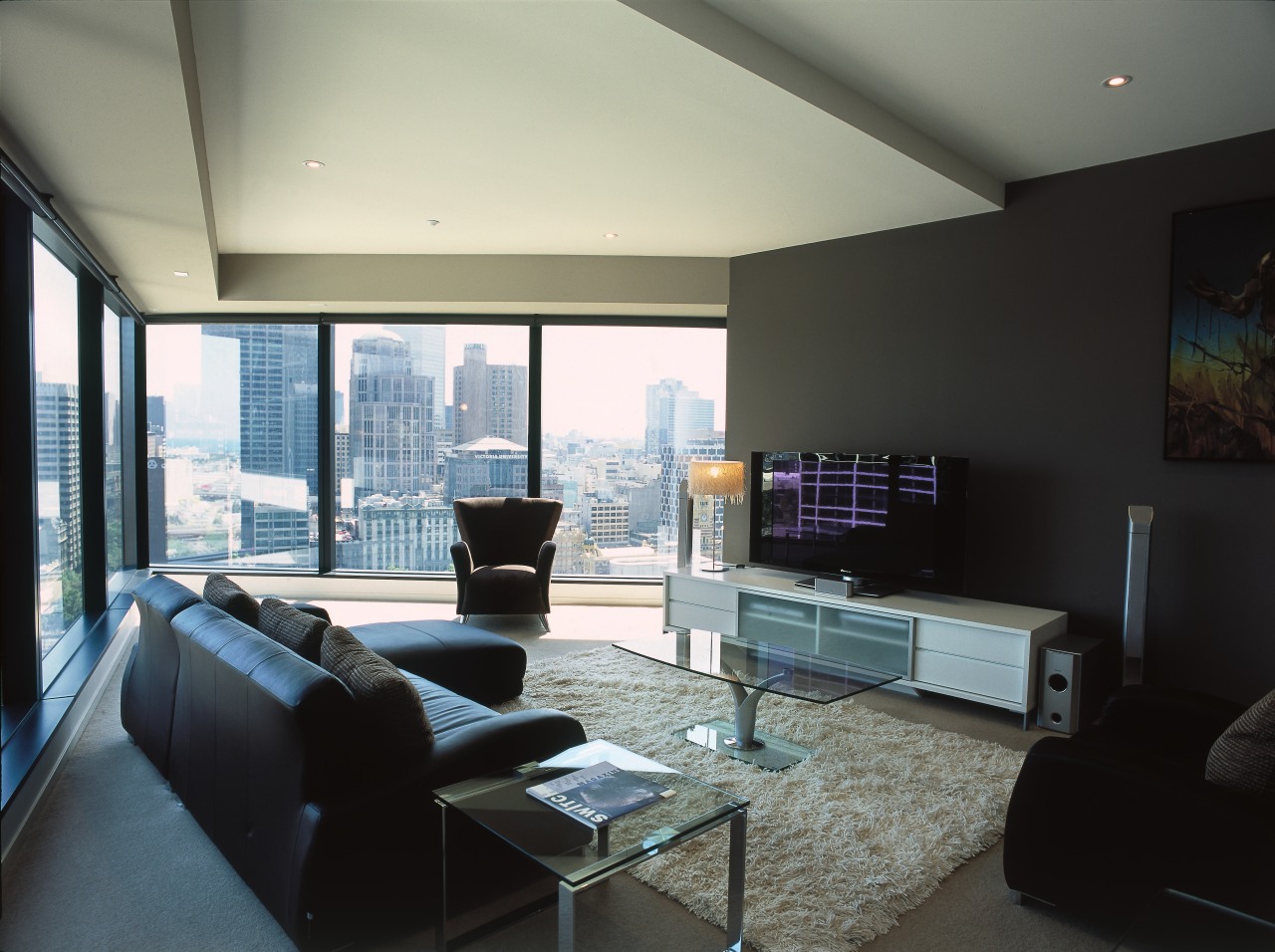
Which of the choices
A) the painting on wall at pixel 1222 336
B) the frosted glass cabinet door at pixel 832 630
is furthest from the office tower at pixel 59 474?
the painting on wall at pixel 1222 336

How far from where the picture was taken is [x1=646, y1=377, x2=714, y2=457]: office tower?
6.63 m

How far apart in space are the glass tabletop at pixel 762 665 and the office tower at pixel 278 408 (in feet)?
13.8

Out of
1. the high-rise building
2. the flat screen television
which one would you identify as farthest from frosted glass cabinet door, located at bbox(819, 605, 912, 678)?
the high-rise building

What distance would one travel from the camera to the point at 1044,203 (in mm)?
4297

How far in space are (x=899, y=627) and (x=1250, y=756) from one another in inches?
88.4

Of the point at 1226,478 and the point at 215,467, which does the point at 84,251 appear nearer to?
the point at 215,467

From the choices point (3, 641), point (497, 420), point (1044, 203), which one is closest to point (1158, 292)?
point (1044, 203)

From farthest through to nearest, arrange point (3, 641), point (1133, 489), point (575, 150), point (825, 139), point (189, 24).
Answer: point (1133, 489) → point (575, 150) → point (825, 139) → point (3, 641) → point (189, 24)

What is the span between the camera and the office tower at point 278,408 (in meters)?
6.87

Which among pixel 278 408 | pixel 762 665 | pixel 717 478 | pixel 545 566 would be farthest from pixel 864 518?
pixel 278 408

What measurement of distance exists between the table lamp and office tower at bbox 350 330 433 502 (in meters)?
2.54

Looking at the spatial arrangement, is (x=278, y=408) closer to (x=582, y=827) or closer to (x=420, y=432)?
(x=420, y=432)

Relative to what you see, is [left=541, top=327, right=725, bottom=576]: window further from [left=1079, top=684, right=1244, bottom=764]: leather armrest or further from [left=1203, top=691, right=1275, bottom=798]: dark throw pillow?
[left=1203, top=691, right=1275, bottom=798]: dark throw pillow

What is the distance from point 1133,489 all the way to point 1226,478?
15.1 inches
